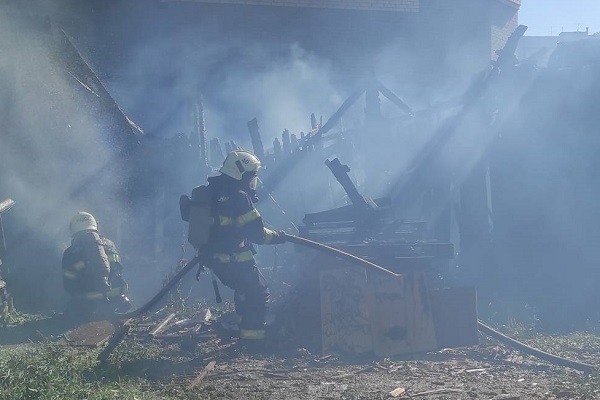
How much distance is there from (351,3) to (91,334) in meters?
12.8

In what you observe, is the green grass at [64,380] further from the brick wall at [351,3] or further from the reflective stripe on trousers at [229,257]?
A: the brick wall at [351,3]

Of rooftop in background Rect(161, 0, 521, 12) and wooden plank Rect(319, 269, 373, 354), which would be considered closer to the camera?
wooden plank Rect(319, 269, 373, 354)

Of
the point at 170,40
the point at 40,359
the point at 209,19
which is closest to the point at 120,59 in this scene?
the point at 170,40

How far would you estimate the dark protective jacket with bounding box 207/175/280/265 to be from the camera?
311 inches

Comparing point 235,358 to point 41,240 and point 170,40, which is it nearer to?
point 41,240

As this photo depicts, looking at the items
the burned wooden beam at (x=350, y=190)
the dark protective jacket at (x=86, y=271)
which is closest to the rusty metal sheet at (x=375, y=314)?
the burned wooden beam at (x=350, y=190)

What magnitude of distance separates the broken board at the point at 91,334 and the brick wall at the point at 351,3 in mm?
10583

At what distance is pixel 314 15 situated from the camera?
737 inches

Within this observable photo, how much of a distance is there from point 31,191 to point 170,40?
24.0 feet

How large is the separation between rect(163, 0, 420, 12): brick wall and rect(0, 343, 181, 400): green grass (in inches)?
486

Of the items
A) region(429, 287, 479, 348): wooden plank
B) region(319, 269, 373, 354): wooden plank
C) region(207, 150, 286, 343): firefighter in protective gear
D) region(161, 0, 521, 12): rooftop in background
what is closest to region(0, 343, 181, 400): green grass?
region(207, 150, 286, 343): firefighter in protective gear

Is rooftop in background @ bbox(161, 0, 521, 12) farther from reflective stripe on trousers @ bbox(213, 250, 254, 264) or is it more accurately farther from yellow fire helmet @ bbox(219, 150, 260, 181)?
reflective stripe on trousers @ bbox(213, 250, 254, 264)

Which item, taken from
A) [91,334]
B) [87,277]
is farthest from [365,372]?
[87,277]

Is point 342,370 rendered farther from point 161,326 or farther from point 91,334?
point 91,334
